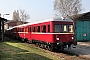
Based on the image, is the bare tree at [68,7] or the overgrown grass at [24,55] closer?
the overgrown grass at [24,55]

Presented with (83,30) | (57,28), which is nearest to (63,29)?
(57,28)

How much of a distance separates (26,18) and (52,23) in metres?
46.6

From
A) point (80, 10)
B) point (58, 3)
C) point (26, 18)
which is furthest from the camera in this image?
point (26, 18)

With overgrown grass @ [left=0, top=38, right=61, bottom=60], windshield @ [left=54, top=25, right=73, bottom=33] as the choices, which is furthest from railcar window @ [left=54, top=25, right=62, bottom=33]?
overgrown grass @ [left=0, top=38, right=61, bottom=60]

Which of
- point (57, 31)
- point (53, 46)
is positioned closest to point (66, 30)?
point (57, 31)

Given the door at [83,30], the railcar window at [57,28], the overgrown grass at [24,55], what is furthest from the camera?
the door at [83,30]

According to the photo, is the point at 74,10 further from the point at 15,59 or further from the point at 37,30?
the point at 15,59

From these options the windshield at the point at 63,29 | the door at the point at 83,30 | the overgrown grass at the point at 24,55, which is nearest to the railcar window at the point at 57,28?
the windshield at the point at 63,29

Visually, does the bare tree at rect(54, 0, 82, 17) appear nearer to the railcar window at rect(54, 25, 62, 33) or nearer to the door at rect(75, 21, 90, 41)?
the door at rect(75, 21, 90, 41)

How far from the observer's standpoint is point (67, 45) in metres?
16.0

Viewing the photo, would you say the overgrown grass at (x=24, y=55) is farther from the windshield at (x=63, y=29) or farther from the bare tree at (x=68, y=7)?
the bare tree at (x=68, y=7)

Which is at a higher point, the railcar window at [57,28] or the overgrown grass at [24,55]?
the railcar window at [57,28]

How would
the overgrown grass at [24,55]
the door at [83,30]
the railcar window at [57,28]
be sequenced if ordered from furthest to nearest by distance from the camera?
the door at [83,30] < the railcar window at [57,28] < the overgrown grass at [24,55]

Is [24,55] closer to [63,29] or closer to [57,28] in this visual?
[57,28]
